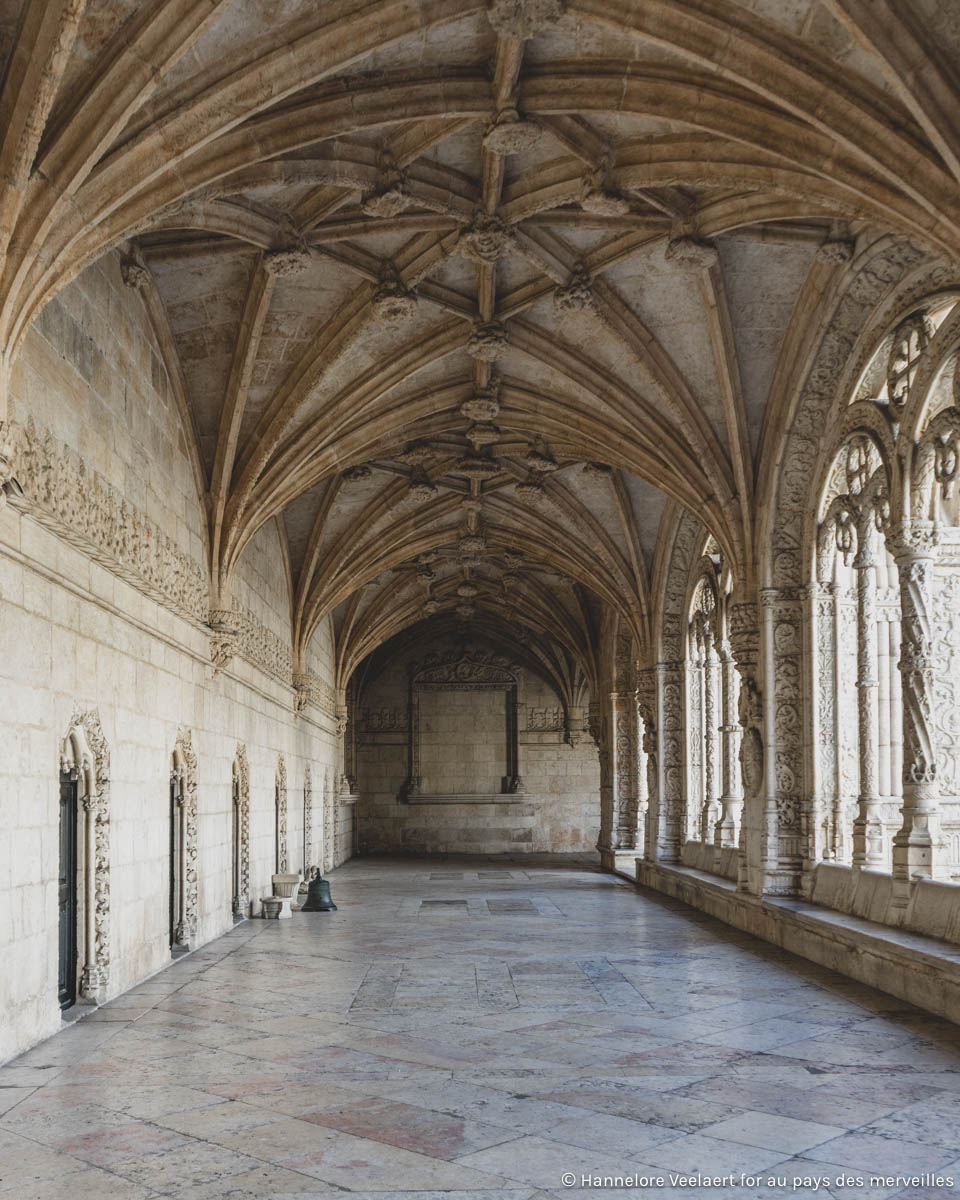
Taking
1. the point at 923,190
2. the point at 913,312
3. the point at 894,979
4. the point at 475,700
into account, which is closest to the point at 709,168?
the point at 923,190

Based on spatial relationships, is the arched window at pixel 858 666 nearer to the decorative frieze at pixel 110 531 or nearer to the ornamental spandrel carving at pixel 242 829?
the decorative frieze at pixel 110 531

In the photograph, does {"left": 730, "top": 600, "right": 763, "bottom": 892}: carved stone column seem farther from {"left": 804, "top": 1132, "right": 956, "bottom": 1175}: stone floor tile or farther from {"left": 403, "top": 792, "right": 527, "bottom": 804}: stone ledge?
{"left": 403, "top": 792, "right": 527, "bottom": 804}: stone ledge

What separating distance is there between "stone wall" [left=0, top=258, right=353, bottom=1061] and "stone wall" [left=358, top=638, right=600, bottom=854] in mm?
17988

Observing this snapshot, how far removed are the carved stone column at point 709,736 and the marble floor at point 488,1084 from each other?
6022 millimetres

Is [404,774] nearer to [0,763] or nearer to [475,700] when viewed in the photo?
[475,700]

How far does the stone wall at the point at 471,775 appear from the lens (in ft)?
104

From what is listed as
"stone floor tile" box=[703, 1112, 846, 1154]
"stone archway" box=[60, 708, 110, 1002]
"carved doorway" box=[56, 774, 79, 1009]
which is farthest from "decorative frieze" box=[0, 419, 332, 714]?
"stone floor tile" box=[703, 1112, 846, 1154]

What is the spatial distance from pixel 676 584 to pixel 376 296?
8506 millimetres

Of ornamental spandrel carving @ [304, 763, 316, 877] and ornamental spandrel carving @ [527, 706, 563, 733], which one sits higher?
ornamental spandrel carving @ [527, 706, 563, 733]

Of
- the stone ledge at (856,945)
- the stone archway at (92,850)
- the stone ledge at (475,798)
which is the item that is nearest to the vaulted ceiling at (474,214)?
the stone archway at (92,850)

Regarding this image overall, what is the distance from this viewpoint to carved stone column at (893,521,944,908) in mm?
8836

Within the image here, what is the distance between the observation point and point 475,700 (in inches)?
1262

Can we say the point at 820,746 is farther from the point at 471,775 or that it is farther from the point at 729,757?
the point at 471,775

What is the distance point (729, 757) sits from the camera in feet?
49.3
